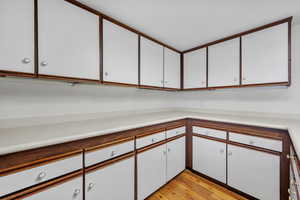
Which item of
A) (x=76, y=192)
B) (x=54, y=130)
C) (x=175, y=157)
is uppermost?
(x=54, y=130)

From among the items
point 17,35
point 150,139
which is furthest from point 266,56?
point 17,35

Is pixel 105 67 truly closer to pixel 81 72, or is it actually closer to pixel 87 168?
pixel 81 72

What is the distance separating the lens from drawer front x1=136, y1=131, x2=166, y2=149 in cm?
126

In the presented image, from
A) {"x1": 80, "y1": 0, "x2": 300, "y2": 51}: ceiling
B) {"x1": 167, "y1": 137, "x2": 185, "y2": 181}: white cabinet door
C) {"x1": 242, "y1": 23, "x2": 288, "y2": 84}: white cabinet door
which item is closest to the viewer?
{"x1": 80, "y1": 0, "x2": 300, "y2": 51}: ceiling

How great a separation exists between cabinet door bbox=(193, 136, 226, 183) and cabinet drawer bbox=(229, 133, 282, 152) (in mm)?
172

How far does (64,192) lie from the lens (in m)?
0.82

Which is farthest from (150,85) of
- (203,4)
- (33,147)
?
(33,147)

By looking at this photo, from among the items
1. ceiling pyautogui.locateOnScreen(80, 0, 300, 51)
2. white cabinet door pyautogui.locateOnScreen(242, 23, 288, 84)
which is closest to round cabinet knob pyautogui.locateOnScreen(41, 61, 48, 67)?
ceiling pyautogui.locateOnScreen(80, 0, 300, 51)

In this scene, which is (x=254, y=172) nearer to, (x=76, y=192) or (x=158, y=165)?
(x=158, y=165)

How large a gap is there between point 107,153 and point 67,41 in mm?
1007

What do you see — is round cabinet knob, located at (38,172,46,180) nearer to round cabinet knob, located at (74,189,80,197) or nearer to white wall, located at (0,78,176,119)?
round cabinet knob, located at (74,189,80,197)

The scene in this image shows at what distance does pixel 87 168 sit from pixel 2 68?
0.88m

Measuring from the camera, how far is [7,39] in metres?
0.82

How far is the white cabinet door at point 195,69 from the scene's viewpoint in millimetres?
2049
